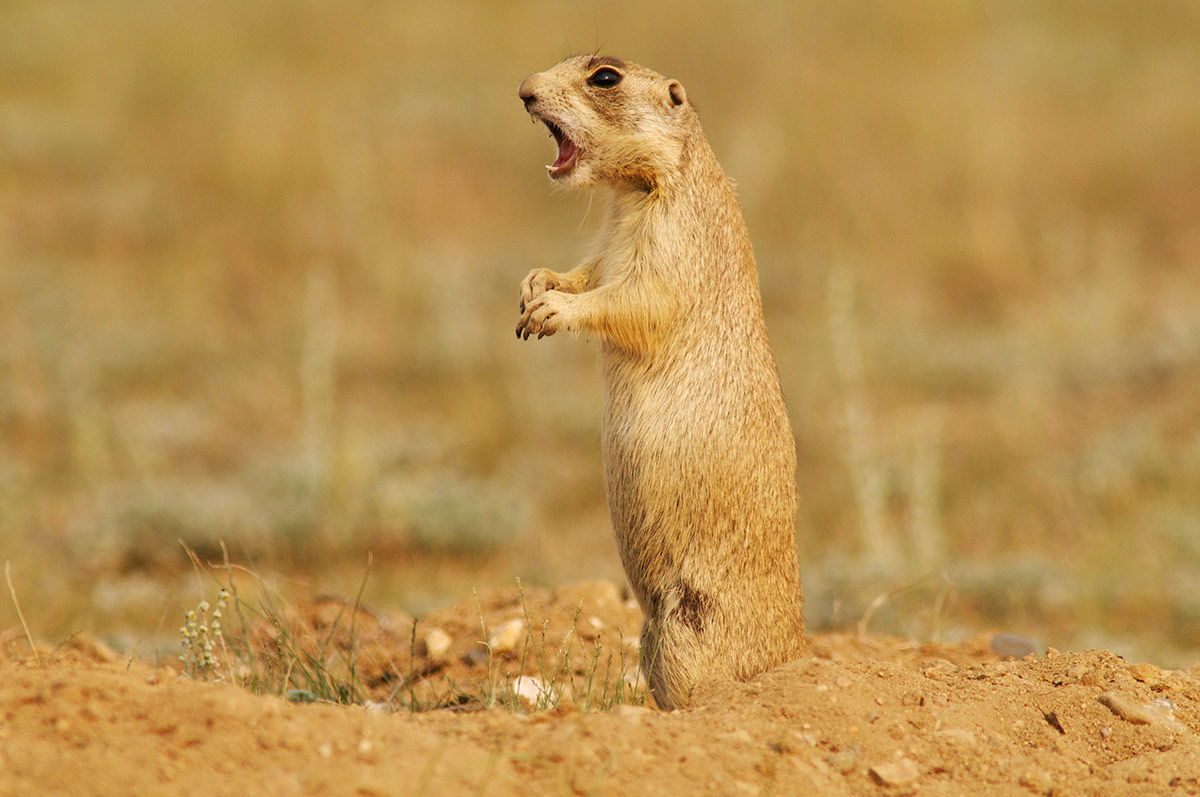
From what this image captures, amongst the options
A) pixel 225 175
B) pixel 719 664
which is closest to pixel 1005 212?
pixel 225 175

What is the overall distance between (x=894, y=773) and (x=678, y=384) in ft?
4.36

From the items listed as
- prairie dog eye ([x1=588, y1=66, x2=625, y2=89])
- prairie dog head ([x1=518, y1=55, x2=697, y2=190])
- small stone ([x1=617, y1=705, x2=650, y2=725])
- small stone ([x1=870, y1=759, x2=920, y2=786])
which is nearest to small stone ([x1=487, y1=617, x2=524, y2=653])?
small stone ([x1=617, y1=705, x2=650, y2=725])

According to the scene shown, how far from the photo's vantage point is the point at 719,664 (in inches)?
137

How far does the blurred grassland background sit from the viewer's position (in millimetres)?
6285

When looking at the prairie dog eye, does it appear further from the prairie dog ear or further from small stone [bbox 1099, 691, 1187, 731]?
small stone [bbox 1099, 691, 1187, 731]

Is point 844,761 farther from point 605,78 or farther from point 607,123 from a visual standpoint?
point 605,78

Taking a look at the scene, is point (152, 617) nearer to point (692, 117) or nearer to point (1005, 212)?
point (692, 117)

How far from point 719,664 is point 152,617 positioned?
300 cm

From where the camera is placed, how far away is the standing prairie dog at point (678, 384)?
11.5 feet

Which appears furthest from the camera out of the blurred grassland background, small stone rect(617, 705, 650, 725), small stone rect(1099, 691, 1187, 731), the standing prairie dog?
the blurred grassland background

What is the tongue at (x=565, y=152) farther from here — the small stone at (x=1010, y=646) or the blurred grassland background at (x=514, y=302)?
the small stone at (x=1010, y=646)

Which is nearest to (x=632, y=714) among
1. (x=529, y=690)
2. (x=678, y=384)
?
(x=529, y=690)

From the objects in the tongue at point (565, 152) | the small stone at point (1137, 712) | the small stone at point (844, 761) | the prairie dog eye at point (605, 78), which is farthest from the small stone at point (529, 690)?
the prairie dog eye at point (605, 78)

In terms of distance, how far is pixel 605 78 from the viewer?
A: 12.9 feet
